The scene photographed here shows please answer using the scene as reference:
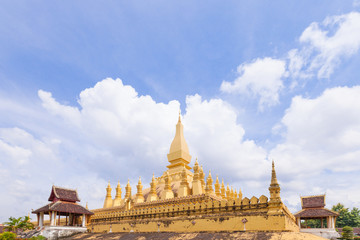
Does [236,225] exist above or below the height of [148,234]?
above

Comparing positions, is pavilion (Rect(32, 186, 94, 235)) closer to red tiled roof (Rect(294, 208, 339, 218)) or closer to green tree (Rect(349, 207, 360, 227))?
red tiled roof (Rect(294, 208, 339, 218))

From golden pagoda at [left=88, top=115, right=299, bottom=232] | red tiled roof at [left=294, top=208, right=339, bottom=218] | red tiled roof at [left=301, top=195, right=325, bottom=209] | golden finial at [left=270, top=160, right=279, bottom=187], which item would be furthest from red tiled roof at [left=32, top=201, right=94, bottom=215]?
red tiled roof at [left=301, top=195, right=325, bottom=209]

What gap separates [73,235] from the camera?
32.6 meters

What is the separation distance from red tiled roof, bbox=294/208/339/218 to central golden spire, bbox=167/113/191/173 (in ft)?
58.1

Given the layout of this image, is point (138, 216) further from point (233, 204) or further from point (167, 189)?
point (233, 204)

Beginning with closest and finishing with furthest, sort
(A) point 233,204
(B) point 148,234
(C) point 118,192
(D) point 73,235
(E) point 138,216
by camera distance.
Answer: (A) point 233,204, (B) point 148,234, (E) point 138,216, (D) point 73,235, (C) point 118,192

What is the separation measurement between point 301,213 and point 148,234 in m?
21.8

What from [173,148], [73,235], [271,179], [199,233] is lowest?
[73,235]

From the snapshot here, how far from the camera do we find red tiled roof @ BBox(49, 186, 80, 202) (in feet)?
112

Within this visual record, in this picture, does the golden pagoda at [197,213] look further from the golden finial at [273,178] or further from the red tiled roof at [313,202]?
the red tiled roof at [313,202]

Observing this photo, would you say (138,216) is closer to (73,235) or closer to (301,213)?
(73,235)

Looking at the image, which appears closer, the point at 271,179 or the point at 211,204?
the point at 271,179


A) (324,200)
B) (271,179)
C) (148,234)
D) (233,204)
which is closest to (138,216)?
(148,234)

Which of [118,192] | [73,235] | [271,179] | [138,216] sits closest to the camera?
[271,179]
